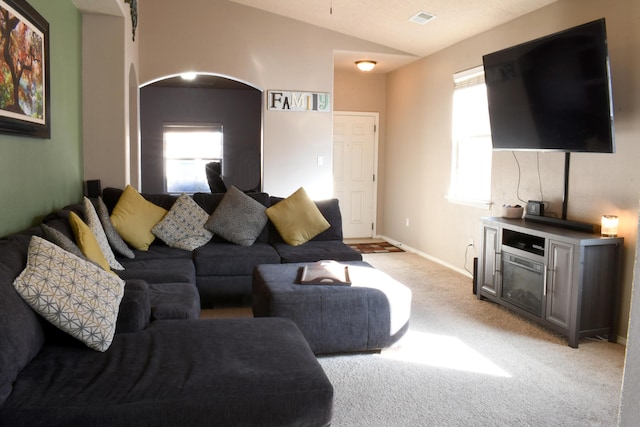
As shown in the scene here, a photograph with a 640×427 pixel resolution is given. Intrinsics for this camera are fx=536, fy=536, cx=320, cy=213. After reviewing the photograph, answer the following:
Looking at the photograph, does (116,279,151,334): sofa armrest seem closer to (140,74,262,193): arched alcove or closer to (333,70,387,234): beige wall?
(333,70,387,234): beige wall

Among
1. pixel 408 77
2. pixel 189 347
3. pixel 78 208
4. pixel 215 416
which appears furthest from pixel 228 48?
pixel 215 416

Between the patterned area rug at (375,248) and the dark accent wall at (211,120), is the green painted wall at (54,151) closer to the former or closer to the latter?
the patterned area rug at (375,248)

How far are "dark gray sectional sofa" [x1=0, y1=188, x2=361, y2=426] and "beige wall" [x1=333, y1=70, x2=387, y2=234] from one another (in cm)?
564

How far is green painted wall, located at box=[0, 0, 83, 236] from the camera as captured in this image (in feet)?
9.41

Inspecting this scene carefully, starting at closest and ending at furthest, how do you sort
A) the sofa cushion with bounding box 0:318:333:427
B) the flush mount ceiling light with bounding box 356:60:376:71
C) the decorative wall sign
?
the sofa cushion with bounding box 0:318:333:427, the decorative wall sign, the flush mount ceiling light with bounding box 356:60:376:71

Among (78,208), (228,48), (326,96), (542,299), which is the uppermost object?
(228,48)

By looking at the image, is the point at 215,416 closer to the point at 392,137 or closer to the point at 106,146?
the point at 106,146

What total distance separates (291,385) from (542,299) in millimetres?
2614

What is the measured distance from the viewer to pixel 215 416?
1.73 m

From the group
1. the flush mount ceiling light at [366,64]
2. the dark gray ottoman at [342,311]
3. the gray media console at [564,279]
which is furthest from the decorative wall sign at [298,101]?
the dark gray ottoman at [342,311]

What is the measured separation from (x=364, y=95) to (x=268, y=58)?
6.84 ft

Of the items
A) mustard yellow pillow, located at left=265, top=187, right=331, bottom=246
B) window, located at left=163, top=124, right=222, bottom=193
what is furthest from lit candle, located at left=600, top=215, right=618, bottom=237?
window, located at left=163, top=124, right=222, bottom=193

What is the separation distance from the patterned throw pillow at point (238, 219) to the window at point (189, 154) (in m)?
5.74

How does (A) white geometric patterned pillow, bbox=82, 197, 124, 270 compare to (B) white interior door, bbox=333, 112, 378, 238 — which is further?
(B) white interior door, bbox=333, 112, 378, 238
